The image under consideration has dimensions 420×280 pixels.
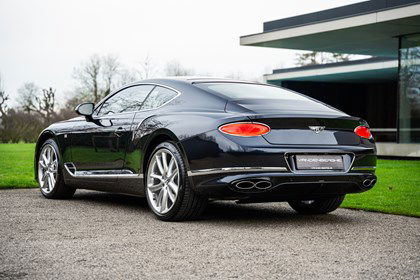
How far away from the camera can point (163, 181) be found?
6.48 m

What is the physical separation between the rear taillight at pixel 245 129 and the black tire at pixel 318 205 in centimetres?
160

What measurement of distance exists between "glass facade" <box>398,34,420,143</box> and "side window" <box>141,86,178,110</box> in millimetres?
15098

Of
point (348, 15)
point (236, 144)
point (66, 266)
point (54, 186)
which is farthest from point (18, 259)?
point (348, 15)

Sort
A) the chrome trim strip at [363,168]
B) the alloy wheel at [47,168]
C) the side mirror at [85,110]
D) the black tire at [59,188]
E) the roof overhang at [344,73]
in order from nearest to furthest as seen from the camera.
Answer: the chrome trim strip at [363,168] → the side mirror at [85,110] → the black tire at [59,188] → the alloy wheel at [47,168] → the roof overhang at [344,73]

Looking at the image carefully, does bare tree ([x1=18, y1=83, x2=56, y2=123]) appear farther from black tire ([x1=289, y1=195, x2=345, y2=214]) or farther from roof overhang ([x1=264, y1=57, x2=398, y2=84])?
black tire ([x1=289, y1=195, x2=345, y2=214])

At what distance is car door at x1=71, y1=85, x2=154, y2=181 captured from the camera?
7219 millimetres

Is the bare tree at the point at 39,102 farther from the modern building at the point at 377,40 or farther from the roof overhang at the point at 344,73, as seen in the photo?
the modern building at the point at 377,40

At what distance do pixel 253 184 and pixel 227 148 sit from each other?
375mm

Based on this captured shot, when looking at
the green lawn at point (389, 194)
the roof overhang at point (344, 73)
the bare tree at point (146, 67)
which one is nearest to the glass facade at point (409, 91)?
the green lawn at point (389, 194)

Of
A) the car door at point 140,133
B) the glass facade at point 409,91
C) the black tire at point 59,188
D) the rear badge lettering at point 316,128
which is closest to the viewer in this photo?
the rear badge lettering at point 316,128

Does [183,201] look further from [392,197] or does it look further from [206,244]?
[392,197]

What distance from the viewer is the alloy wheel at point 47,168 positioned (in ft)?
27.9

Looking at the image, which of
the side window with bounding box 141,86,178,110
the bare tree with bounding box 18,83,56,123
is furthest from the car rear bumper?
the bare tree with bounding box 18,83,56,123

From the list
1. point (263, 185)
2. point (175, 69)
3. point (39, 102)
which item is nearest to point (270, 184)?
point (263, 185)
